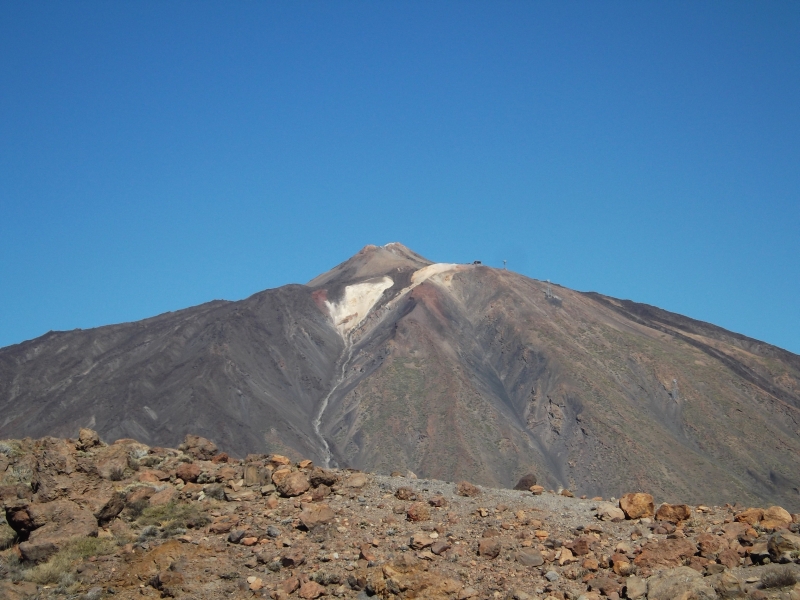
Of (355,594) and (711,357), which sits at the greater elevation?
(711,357)

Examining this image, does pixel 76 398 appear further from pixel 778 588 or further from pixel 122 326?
pixel 778 588

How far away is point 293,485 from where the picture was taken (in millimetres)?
18500

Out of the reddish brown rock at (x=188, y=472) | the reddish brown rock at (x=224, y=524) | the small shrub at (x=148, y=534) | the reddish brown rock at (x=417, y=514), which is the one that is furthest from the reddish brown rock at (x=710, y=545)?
the reddish brown rock at (x=188, y=472)

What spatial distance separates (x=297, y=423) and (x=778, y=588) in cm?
8822

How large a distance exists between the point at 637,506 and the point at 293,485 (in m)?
6.98

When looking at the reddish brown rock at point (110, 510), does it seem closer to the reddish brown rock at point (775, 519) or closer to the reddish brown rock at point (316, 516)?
the reddish brown rock at point (316, 516)

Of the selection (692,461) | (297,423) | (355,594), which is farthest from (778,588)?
(297,423)

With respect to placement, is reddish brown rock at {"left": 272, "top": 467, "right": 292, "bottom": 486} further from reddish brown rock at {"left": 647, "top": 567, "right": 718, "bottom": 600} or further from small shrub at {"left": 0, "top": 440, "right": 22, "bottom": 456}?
reddish brown rock at {"left": 647, "top": 567, "right": 718, "bottom": 600}

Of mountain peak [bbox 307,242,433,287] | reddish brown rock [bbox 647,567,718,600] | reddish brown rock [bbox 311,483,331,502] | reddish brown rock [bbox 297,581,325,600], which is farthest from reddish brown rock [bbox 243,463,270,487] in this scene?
mountain peak [bbox 307,242,433,287]

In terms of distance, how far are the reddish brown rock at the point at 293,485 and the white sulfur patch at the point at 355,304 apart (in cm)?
10781

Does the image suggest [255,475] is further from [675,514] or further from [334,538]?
[675,514]

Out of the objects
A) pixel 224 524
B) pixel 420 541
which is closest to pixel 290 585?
pixel 420 541

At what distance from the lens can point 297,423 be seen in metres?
99.4

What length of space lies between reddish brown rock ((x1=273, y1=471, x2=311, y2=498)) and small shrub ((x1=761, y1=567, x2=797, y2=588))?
29.6 feet
